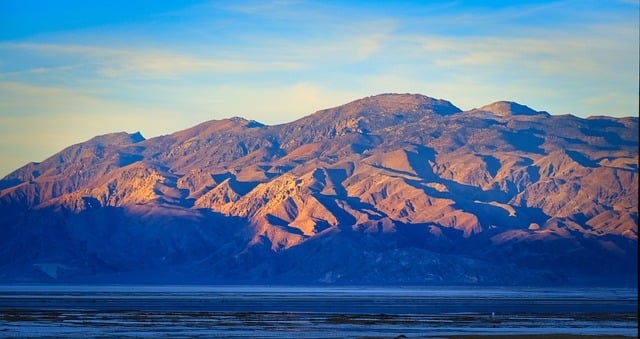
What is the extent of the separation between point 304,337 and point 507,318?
217 ft

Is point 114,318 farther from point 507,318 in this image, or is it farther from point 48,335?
point 507,318

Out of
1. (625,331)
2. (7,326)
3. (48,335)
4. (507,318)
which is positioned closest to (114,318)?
(7,326)

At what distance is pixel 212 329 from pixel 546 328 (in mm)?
43699

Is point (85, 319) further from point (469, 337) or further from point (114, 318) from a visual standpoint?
point (469, 337)

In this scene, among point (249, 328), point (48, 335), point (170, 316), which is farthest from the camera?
point (170, 316)

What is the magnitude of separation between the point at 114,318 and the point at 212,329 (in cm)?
3276

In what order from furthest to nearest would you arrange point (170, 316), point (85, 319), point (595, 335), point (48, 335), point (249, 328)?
point (170, 316) → point (85, 319) → point (249, 328) → point (595, 335) → point (48, 335)

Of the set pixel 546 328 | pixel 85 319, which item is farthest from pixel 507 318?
pixel 85 319

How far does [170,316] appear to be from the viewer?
193375 millimetres

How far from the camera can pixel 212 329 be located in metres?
156

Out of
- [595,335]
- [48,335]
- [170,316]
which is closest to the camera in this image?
[48,335]

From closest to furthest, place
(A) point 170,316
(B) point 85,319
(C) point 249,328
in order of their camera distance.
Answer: (C) point 249,328 < (B) point 85,319 < (A) point 170,316

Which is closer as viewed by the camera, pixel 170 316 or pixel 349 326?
pixel 349 326

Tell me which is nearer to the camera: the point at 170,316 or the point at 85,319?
the point at 85,319
